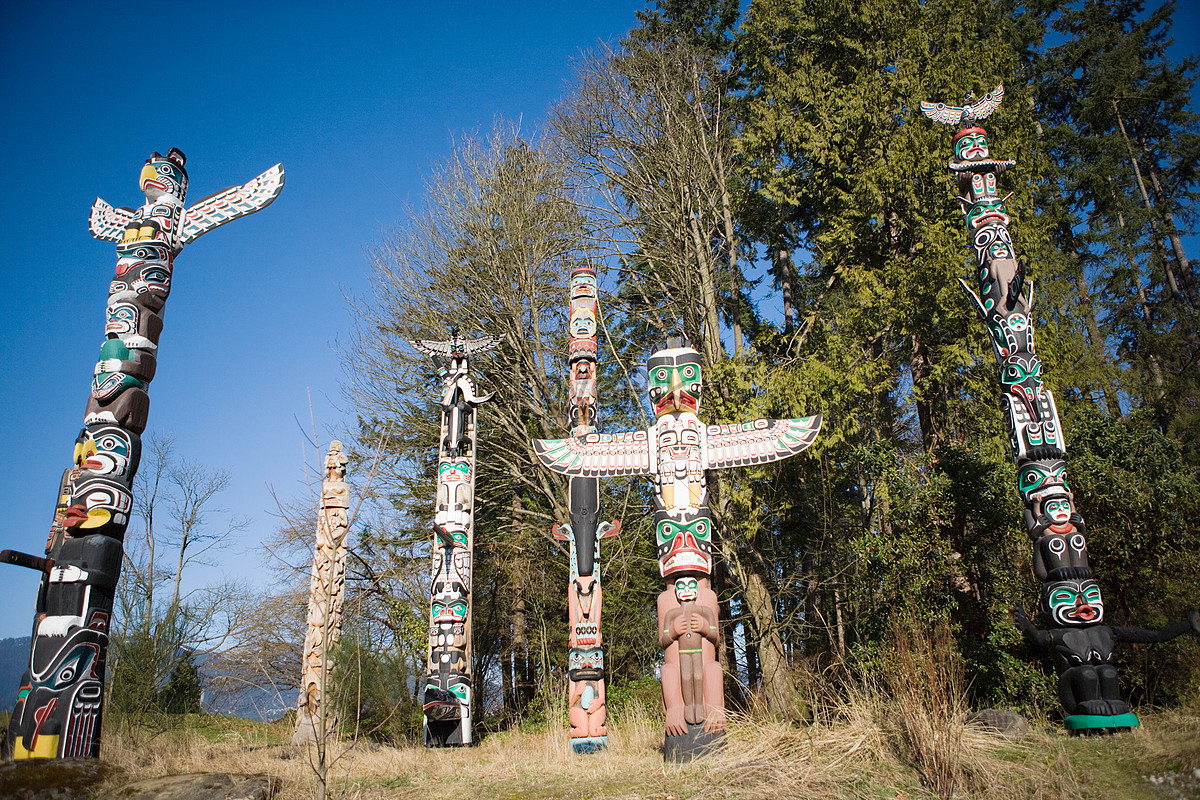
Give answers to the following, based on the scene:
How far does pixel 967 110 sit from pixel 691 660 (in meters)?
7.63

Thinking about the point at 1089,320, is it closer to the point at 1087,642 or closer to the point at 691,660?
the point at 1087,642

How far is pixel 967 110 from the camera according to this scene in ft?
29.9

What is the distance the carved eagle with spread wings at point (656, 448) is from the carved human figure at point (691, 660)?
1.42 metres

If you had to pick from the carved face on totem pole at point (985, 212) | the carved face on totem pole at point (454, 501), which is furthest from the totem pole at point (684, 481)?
the carved face on totem pole at point (454, 501)

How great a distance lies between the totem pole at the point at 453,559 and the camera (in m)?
10.2

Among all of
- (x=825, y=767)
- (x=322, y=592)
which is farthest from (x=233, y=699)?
(x=825, y=767)

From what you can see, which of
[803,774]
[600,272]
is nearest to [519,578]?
[600,272]

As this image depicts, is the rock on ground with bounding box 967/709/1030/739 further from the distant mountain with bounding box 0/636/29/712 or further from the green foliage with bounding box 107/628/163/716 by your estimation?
the green foliage with bounding box 107/628/163/716

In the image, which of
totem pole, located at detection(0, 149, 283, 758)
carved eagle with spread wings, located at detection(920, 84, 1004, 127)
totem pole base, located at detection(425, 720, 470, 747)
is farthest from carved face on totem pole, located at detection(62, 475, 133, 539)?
carved eagle with spread wings, located at detection(920, 84, 1004, 127)

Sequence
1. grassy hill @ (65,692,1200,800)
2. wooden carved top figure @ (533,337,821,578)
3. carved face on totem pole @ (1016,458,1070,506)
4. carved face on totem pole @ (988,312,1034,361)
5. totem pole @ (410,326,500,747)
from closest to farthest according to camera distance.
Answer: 1. grassy hill @ (65,692,1200,800)
2. wooden carved top figure @ (533,337,821,578)
3. carved face on totem pole @ (1016,458,1070,506)
4. carved face on totem pole @ (988,312,1034,361)
5. totem pole @ (410,326,500,747)

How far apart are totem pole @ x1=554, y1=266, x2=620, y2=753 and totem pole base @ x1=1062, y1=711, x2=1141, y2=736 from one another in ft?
16.1

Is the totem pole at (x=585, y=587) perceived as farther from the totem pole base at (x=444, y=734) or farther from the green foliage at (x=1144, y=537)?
the green foliage at (x=1144, y=537)

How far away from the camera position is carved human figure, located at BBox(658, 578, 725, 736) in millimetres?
6262

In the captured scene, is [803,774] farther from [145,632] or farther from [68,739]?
[145,632]
